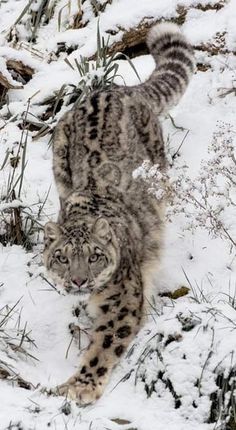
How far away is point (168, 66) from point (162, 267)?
6.75 feet

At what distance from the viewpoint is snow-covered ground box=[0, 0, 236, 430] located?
492 cm

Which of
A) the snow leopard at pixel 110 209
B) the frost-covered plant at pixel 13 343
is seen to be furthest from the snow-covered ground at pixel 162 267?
the snow leopard at pixel 110 209

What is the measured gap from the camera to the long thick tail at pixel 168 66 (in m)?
7.53

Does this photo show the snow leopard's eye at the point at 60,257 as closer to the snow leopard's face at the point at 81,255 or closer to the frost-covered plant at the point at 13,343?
the snow leopard's face at the point at 81,255

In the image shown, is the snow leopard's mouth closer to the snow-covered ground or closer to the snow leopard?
the snow leopard

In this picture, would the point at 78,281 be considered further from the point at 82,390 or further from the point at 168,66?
the point at 168,66

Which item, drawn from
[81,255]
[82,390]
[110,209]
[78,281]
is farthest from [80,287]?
[110,209]

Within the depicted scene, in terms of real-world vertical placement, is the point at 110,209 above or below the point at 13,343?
above

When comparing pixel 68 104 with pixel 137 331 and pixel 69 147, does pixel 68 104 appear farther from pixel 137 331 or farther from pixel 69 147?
pixel 137 331

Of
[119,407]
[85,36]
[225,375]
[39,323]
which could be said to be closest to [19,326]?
[39,323]

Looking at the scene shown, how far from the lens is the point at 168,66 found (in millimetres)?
7770

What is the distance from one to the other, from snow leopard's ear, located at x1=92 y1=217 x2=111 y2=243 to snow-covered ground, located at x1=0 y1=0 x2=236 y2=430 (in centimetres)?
48

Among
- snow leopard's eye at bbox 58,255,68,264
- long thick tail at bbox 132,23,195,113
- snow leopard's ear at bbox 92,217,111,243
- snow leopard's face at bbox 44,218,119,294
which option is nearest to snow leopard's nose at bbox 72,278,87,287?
snow leopard's face at bbox 44,218,119,294

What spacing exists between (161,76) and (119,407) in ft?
11.4
